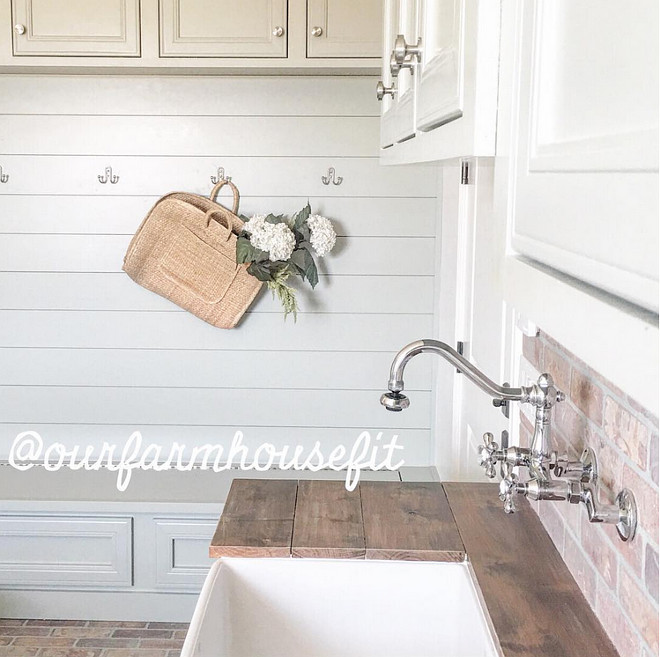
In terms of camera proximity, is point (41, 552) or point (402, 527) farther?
point (41, 552)

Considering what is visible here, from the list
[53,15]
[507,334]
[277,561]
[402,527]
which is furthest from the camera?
[53,15]

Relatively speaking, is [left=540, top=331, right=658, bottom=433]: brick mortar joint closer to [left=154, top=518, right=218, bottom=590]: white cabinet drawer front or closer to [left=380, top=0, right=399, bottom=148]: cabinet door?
[left=380, top=0, right=399, bottom=148]: cabinet door

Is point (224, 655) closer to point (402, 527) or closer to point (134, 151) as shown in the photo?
point (402, 527)

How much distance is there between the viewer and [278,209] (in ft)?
10.0

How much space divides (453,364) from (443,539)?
383mm

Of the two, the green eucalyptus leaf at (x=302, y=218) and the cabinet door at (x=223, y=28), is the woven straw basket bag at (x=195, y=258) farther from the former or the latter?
the cabinet door at (x=223, y=28)

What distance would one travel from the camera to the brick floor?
2.74 m

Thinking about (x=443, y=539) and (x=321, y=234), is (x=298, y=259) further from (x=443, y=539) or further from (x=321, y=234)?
(x=443, y=539)

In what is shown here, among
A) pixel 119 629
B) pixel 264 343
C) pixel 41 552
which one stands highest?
pixel 264 343

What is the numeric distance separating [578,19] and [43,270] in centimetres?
275

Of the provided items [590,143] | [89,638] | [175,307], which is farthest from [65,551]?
[590,143]

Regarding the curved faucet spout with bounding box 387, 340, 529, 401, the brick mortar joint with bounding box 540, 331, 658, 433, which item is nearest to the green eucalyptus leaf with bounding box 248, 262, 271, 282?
the brick mortar joint with bounding box 540, 331, 658, 433

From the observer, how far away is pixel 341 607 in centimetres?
150

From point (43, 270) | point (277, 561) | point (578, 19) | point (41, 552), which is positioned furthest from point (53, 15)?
point (578, 19)
